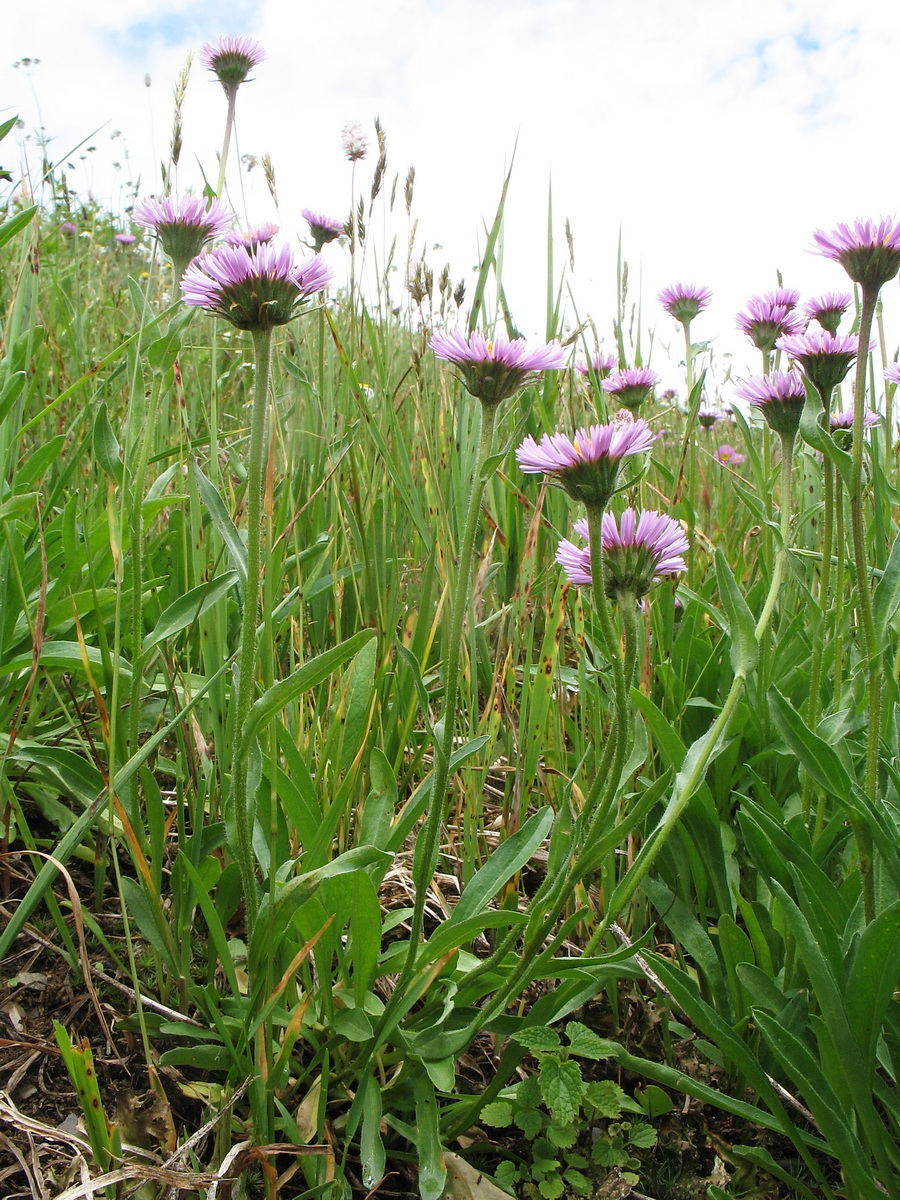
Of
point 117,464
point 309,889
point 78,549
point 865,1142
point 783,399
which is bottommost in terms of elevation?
point 865,1142

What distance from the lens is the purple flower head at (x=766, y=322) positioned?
206cm

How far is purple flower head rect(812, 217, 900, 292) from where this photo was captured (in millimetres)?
1344

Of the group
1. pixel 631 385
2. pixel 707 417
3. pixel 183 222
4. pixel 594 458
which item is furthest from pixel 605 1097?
pixel 707 417

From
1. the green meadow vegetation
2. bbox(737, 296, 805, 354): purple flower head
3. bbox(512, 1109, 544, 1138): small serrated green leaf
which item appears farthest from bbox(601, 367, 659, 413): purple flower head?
bbox(512, 1109, 544, 1138): small serrated green leaf

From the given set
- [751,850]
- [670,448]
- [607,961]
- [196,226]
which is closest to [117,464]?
[196,226]

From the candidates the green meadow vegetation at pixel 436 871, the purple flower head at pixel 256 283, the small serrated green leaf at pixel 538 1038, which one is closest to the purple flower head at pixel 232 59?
the green meadow vegetation at pixel 436 871

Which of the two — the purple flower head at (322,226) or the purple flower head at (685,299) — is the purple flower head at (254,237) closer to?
the purple flower head at (322,226)

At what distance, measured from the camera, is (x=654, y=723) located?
1.34 meters

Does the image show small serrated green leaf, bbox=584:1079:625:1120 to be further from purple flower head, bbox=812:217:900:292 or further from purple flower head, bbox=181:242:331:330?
purple flower head, bbox=812:217:900:292

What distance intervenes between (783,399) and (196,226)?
1004 mm

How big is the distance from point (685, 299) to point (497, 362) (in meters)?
1.75

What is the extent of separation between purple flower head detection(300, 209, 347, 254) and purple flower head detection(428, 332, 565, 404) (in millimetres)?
1241

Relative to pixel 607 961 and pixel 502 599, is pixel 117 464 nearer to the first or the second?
pixel 607 961

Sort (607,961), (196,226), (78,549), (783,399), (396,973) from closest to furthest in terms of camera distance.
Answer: (607,961) → (396,973) → (196,226) → (783,399) → (78,549)
